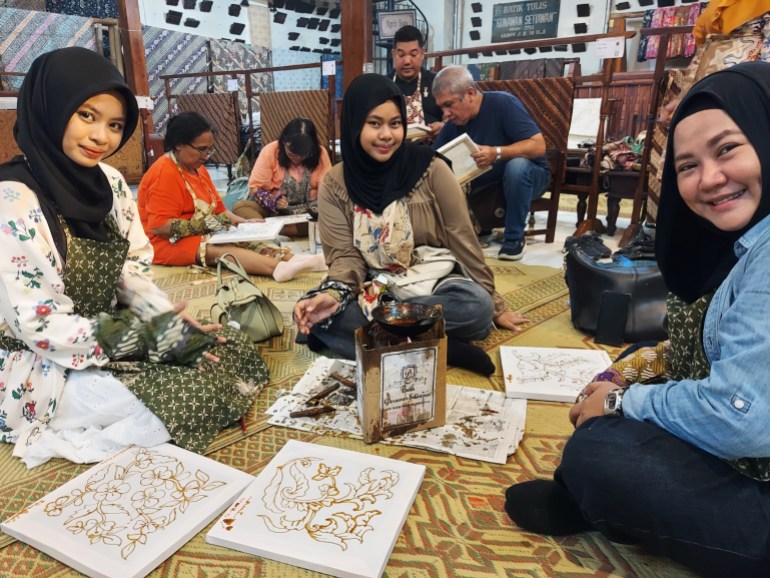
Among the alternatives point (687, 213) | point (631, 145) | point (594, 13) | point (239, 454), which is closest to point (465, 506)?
point (239, 454)

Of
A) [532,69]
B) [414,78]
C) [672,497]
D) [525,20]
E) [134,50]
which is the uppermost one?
[525,20]

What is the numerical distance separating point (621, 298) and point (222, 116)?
18.9ft

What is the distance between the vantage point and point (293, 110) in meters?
5.50

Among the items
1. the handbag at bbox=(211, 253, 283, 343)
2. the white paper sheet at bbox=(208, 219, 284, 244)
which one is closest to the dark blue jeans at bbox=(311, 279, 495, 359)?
the handbag at bbox=(211, 253, 283, 343)

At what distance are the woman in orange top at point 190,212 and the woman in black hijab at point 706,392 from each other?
92.1 inches

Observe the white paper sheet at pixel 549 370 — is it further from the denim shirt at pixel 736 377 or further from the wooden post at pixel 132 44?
the wooden post at pixel 132 44

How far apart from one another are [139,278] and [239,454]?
0.64 meters

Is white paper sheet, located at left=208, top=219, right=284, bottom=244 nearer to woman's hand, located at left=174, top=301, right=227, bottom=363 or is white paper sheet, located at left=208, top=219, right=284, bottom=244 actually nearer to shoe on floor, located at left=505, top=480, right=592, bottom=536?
woman's hand, located at left=174, top=301, right=227, bottom=363

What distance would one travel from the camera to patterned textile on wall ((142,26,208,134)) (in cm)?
848

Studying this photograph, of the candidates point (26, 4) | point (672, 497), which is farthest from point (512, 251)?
point (26, 4)

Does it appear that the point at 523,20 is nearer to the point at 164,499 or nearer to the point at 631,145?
the point at 631,145

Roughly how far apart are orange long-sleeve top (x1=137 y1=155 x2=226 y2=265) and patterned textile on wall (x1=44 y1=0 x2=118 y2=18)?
5660 millimetres

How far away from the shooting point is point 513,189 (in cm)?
351

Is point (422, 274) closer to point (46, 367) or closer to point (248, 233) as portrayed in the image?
point (46, 367)
